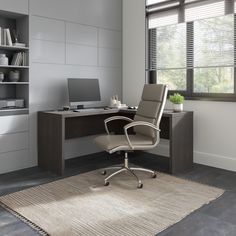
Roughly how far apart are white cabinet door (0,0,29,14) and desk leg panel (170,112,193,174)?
2.45 metres

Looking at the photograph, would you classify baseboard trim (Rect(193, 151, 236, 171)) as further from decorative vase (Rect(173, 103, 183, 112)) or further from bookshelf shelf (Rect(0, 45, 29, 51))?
bookshelf shelf (Rect(0, 45, 29, 51))

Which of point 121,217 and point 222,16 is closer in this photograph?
point 121,217

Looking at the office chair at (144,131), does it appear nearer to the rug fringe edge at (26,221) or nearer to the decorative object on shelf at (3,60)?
the rug fringe edge at (26,221)

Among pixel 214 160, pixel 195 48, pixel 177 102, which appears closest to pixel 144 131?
pixel 177 102

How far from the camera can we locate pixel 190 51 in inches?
180

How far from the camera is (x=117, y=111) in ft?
15.1

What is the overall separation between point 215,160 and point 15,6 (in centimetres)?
344

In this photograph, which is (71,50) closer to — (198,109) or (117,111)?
(117,111)

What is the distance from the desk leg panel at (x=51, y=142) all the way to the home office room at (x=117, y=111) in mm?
14

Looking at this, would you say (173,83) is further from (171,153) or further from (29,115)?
(29,115)

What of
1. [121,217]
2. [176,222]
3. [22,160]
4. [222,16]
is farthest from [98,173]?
[222,16]

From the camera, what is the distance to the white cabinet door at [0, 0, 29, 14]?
12.7 feet

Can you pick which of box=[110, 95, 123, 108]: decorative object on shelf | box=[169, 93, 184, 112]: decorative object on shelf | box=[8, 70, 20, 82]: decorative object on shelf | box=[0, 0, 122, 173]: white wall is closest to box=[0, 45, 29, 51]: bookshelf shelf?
box=[0, 0, 122, 173]: white wall

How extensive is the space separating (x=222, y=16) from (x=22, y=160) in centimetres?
341
